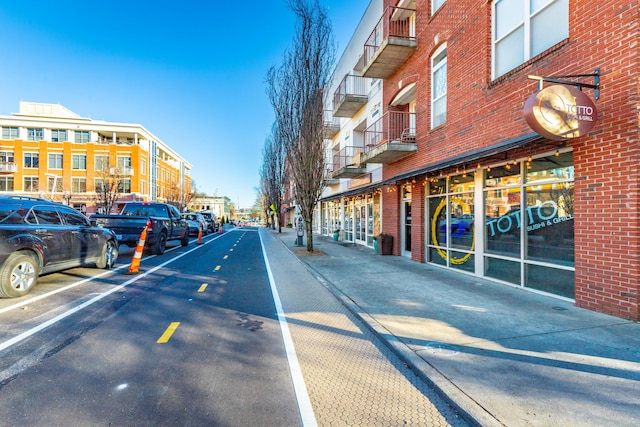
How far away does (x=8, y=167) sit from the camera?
2024 inches

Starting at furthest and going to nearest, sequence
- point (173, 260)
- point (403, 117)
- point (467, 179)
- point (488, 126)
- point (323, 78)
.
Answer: point (323, 78) → point (403, 117) → point (173, 260) → point (467, 179) → point (488, 126)

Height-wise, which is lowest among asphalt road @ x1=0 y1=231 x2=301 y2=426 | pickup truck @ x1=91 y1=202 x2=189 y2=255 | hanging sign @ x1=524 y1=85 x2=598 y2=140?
asphalt road @ x1=0 y1=231 x2=301 y2=426

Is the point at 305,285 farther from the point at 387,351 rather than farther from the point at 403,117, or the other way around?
the point at 403,117

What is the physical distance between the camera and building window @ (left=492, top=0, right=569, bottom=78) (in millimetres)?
6523

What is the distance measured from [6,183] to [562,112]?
70.6m

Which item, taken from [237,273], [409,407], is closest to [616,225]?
[409,407]

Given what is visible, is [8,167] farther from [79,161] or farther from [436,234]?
[436,234]

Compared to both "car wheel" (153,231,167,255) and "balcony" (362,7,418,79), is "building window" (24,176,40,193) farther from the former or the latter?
"balcony" (362,7,418,79)

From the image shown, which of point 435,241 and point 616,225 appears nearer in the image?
point 616,225

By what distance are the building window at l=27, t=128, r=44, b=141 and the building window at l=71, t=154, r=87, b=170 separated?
254 inches

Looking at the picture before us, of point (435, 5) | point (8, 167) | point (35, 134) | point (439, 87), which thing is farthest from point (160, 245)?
point (35, 134)

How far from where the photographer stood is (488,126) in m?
8.12

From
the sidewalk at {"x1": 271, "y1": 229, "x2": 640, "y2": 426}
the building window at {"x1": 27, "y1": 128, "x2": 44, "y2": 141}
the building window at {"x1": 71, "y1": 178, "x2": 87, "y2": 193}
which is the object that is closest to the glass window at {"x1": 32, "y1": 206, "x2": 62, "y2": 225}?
the sidewalk at {"x1": 271, "y1": 229, "x2": 640, "y2": 426}

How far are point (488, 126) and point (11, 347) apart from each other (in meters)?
9.45
